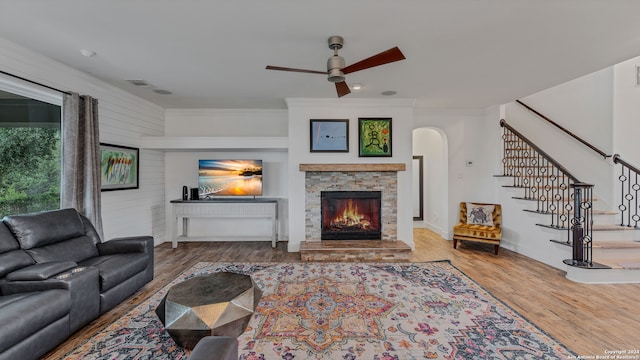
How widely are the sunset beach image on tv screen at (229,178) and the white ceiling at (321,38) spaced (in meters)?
1.65

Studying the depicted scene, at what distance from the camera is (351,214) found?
4891 mm

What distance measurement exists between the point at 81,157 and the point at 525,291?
18.2 feet

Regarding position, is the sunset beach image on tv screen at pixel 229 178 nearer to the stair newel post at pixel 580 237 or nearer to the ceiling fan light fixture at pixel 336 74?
the ceiling fan light fixture at pixel 336 74

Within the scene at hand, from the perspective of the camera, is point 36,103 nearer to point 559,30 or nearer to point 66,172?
point 66,172

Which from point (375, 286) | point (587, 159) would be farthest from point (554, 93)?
point (375, 286)

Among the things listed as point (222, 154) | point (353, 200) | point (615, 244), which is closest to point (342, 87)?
point (353, 200)

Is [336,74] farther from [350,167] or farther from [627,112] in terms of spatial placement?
[627,112]

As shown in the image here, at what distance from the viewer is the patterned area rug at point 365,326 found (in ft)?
6.82

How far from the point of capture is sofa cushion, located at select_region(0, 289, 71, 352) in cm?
173

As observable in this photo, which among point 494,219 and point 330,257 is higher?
point 494,219

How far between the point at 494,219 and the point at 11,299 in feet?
19.6

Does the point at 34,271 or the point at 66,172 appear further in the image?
the point at 66,172

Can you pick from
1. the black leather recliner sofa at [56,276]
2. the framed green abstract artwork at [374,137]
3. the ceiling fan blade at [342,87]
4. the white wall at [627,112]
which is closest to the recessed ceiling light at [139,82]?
the black leather recliner sofa at [56,276]

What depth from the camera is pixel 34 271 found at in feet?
7.14
